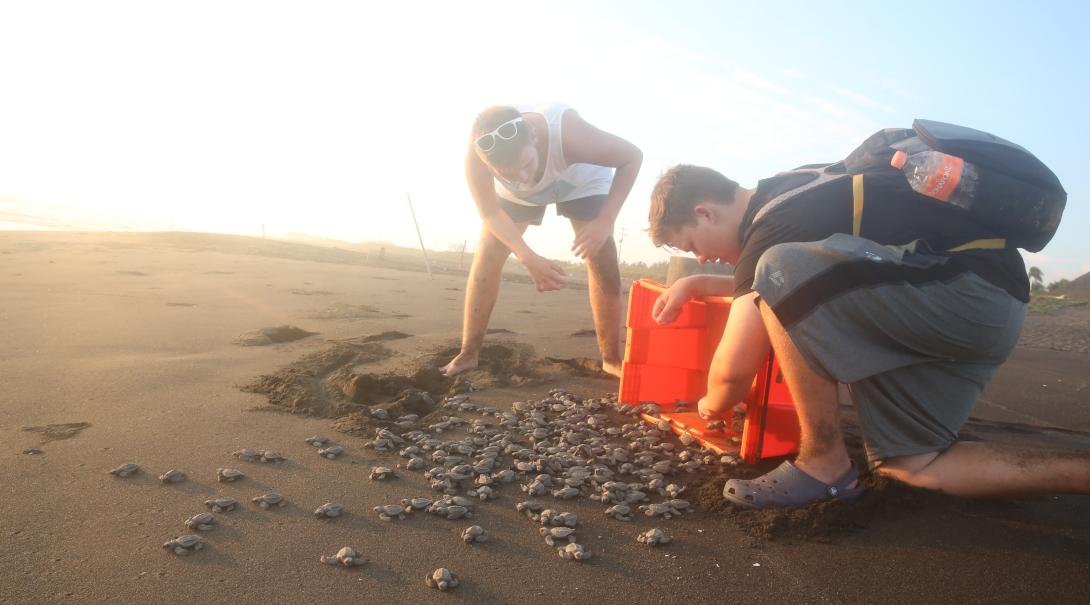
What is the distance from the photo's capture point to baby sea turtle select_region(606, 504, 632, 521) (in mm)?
2326

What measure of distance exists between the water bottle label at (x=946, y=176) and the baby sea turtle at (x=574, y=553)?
1661mm

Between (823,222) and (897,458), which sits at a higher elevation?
(823,222)

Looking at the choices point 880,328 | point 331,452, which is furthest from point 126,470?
point 880,328

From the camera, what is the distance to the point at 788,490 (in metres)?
2.35

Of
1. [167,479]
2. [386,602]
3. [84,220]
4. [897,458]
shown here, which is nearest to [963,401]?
[897,458]

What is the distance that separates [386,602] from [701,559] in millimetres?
932

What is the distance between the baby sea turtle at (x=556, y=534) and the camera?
2.12 m

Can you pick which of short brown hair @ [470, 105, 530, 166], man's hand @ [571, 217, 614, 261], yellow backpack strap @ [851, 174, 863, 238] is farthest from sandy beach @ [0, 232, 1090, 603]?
short brown hair @ [470, 105, 530, 166]

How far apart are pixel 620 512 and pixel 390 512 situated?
30.8 inches

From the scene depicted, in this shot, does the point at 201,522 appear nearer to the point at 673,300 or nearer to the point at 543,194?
the point at 673,300

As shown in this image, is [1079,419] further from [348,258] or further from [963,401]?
[348,258]

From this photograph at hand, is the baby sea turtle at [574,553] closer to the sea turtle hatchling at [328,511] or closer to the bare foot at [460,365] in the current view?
the sea turtle hatchling at [328,511]

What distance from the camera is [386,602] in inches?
68.7

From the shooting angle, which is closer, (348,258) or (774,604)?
(774,604)
